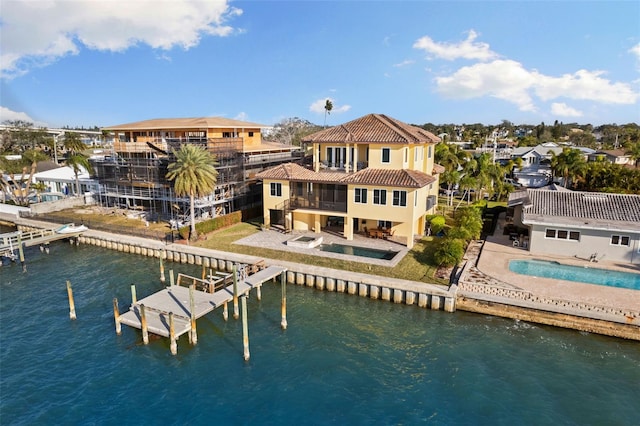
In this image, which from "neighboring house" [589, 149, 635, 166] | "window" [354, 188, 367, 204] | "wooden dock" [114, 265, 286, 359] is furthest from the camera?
"neighboring house" [589, 149, 635, 166]

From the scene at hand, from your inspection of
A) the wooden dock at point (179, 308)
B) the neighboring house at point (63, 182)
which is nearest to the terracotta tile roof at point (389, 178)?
the wooden dock at point (179, 308)

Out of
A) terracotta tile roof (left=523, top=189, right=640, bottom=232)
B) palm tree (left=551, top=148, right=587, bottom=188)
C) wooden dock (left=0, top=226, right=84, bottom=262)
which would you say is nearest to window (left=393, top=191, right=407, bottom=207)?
terracotta tile roof (left=523, top=189, right=640, bottom=232)

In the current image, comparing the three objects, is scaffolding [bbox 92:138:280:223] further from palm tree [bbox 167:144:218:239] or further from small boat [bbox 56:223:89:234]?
small boat [bbox 56:223:89:234]

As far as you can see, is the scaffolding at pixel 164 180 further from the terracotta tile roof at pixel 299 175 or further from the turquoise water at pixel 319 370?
the turquoise water at pixel 319 370

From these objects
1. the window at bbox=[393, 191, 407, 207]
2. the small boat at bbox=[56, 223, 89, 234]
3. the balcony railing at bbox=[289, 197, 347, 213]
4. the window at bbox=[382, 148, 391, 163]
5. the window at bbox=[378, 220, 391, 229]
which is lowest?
the small boat at bbox=[56, 223, 89, 234]

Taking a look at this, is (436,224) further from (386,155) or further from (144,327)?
(144,327)
